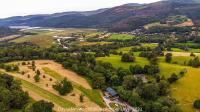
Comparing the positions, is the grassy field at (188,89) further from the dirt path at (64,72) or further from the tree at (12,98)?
the tree at (12,98)

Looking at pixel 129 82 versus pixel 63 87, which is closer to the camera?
pixel 63 87

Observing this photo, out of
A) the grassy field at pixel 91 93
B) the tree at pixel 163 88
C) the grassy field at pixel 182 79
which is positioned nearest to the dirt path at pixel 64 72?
the grassy field at pixel 91 93

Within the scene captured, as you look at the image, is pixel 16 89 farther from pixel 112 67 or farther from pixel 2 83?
pixel 112 67

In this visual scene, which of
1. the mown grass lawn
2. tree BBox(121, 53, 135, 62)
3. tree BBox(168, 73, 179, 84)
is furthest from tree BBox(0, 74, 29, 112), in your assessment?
tree BBox(121, 53, 135, 62)

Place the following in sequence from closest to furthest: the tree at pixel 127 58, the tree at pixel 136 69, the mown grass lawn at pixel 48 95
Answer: the mown grass lawn at pixel 48 95 < the tree at pixel 136 69 < the tree at pixel 127 58

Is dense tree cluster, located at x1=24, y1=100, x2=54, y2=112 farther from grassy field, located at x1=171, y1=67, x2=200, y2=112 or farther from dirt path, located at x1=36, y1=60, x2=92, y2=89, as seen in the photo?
grassy field, located at x1=171, y1=67, x2=200, y2=112

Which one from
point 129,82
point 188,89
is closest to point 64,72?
point 129,82

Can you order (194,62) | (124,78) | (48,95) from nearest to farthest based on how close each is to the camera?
(48,95) → (124,78) → (194,62)

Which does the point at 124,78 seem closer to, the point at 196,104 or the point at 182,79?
the point at 182,79

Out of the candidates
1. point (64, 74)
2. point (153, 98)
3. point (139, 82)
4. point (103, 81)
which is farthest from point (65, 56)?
point (153, 98)
